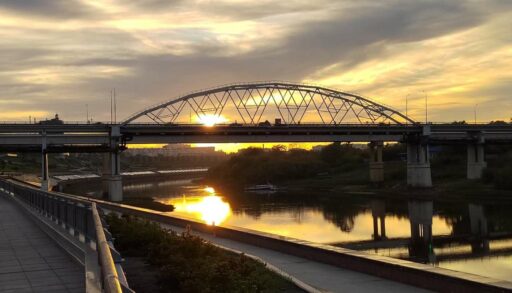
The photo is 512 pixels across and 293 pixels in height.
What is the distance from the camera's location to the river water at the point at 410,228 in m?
33.4

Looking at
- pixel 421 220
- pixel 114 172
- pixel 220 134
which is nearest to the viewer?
pixel 421 220

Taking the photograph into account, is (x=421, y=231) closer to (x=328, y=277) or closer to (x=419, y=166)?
(x=328, y=277)

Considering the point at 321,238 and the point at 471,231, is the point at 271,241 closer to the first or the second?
the point at 321,238

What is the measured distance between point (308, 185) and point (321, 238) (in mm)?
92067

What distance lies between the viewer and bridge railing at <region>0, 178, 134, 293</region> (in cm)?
571

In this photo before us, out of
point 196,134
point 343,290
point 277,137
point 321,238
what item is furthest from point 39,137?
point 343,290

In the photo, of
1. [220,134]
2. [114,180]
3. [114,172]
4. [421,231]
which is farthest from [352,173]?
[421,231]

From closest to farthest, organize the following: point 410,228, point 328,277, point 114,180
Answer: point 328,277
point 410,228
point 114,180

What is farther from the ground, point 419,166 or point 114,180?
point 419,166

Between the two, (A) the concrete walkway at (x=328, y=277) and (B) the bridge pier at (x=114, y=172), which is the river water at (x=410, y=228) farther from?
(B) the bridge pier at (x=114, y=172)

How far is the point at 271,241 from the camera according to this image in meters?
20.8

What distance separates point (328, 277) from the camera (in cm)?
1544

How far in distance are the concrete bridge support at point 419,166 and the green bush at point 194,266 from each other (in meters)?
88.6

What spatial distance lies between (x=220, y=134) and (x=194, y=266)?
80738 mm
